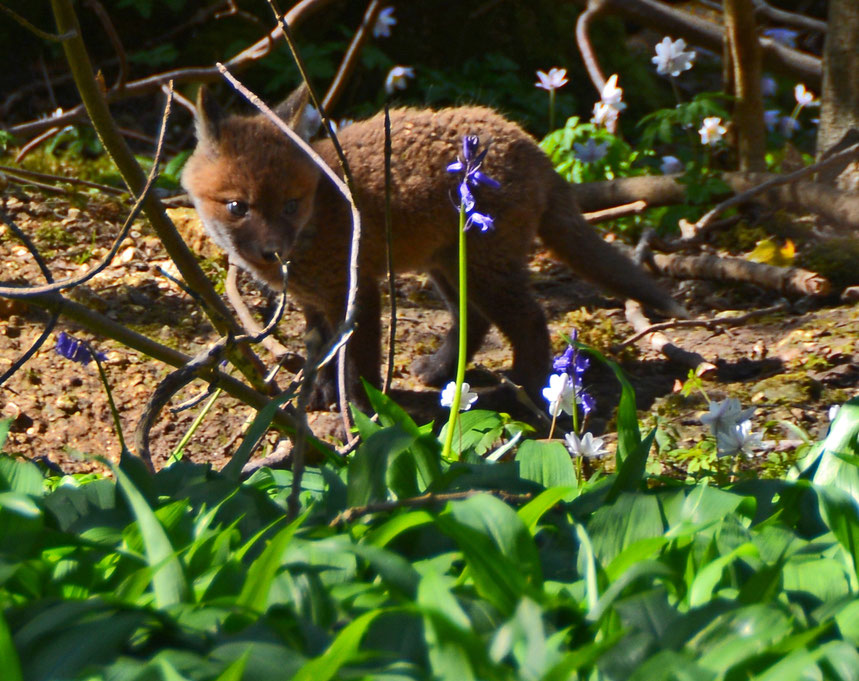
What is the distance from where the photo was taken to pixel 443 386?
4875 mm

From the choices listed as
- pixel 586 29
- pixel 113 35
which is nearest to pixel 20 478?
pixel 113 35

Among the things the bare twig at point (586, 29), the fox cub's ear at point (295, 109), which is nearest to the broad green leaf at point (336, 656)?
the fox cub's ear at point (295, 109)

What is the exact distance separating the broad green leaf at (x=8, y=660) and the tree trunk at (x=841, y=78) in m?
5.60

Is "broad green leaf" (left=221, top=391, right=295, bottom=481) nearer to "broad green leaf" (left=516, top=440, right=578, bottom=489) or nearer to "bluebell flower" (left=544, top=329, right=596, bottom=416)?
"broad green leaf" (left=516, top=440, right=578, bottom=489)

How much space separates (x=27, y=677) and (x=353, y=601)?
50cm

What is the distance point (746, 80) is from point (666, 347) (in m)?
2.42

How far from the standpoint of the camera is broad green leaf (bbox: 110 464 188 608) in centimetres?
156

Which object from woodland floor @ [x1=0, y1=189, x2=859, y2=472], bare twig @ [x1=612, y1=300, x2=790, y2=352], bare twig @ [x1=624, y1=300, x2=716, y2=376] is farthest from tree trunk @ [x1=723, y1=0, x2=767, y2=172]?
bare twig @ [x1=624, y1=300, x2=716, y2=376]

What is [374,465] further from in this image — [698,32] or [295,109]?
[698,32]

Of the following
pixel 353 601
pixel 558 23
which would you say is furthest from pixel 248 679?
pixel 558 23

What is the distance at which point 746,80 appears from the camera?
6137 millimetres

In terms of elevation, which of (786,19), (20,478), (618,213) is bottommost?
(618,213)

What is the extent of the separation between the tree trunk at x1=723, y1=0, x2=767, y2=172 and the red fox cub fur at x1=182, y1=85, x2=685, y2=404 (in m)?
2.14

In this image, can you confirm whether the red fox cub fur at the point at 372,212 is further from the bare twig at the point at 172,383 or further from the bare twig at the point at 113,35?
the bare twig at the point at 172,383
